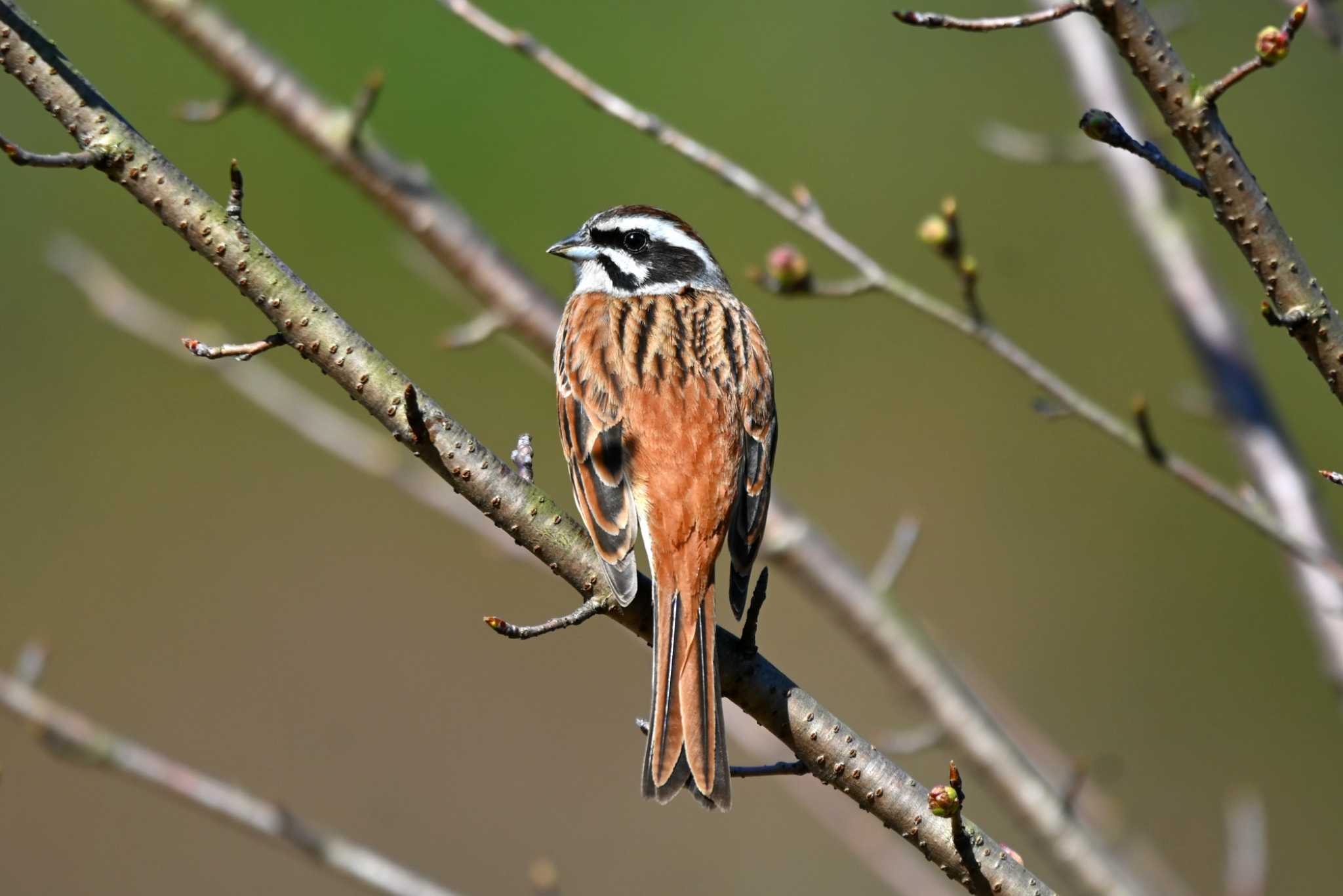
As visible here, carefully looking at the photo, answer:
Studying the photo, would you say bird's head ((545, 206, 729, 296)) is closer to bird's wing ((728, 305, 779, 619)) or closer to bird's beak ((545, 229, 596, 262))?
bird's beak ((545, 229, 596, 262))

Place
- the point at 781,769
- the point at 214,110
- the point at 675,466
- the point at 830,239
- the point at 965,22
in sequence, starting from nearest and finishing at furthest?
the point at 965,22
the point at 781,769
the point at 675,466
the point at 830,239
the point at 214,110

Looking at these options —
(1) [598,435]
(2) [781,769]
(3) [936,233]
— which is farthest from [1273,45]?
(1) [598,435]

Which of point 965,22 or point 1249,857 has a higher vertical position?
point 965,22

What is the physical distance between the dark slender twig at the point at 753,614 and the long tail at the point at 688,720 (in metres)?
0.08

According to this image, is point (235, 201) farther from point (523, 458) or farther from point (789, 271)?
point (789, 271)

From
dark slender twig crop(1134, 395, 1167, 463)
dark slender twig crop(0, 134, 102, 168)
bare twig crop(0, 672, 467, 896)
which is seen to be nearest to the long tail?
bare twig crop(0, 672, 467, 896)

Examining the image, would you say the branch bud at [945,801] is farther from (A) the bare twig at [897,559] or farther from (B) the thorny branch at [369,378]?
(A) the bare twig at [897,559]

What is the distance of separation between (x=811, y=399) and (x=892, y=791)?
6.68 meters

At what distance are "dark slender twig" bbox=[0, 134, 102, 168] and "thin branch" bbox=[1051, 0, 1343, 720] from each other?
2.43 m

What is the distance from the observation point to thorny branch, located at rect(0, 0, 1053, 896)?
222cm

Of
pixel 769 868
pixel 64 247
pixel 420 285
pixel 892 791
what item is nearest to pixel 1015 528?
pixel 769 868

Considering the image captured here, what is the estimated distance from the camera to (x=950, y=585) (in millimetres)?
8336

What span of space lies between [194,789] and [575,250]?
1.76m

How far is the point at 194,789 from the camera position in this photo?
117 inches
